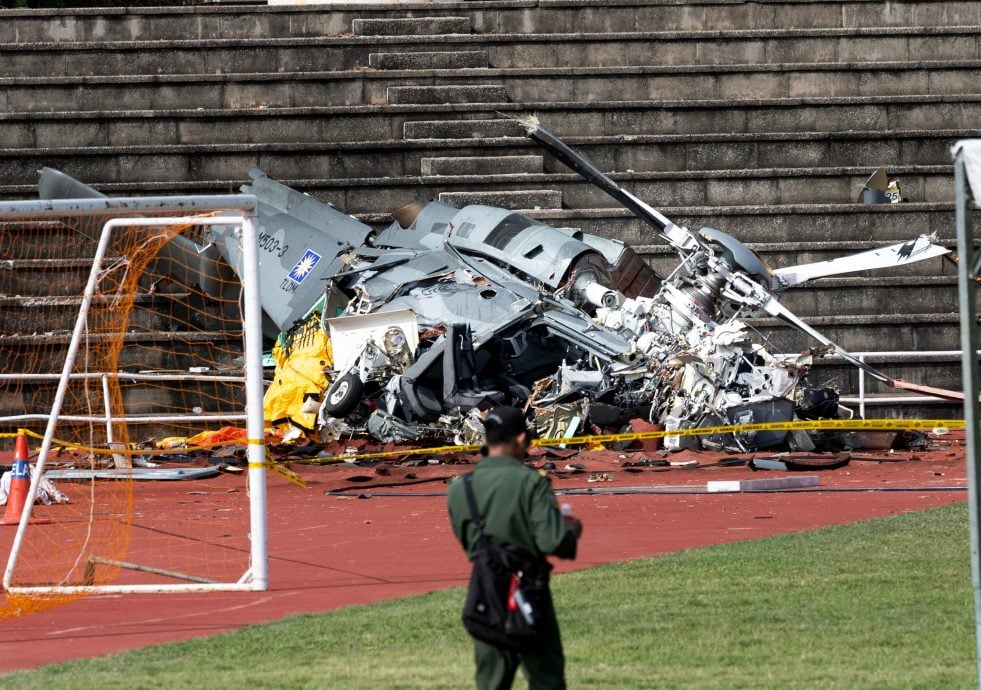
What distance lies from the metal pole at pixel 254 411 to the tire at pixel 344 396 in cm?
864

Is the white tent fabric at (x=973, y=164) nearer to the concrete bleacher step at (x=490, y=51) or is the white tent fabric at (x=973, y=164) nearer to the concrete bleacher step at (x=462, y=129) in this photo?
the concrete bleacher step at (x=462, y=129)

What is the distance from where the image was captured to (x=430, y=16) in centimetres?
2870

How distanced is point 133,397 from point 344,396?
3.72 meters

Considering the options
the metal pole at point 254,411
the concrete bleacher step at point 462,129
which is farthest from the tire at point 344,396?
the metal pole at point 254,411

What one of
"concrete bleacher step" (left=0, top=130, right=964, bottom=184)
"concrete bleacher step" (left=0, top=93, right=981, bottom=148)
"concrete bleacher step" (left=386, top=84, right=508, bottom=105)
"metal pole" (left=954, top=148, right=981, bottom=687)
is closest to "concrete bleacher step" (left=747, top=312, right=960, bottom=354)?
"concrete bleacher step" (left=0, top=130, right=964, bottom=184)

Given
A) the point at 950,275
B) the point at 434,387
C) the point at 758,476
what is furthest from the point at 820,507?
the point at 950,275

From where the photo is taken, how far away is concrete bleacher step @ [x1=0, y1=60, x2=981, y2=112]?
27031 mm

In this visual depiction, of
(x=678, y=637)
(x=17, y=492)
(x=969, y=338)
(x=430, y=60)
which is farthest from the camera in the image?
(x=430, y=60)

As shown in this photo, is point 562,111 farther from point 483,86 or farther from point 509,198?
point 509,198

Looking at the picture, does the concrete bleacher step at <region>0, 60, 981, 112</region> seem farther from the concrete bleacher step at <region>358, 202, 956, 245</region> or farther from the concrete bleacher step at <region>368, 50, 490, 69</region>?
the concrete bleacher step at <region>358, 202, 956, 245</region>

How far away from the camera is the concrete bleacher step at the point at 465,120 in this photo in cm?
2636

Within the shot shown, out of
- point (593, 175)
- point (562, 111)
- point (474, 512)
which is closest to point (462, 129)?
point (562, 111)

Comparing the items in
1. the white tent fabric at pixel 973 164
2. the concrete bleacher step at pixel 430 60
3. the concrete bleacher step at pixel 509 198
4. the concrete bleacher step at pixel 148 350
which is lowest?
the concrete bleacher step at pixel 148 350

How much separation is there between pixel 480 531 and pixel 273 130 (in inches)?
822
